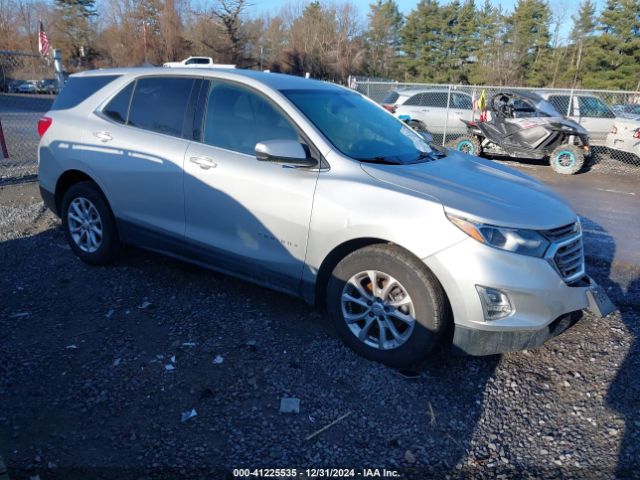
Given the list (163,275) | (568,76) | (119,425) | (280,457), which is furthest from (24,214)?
(568,76)

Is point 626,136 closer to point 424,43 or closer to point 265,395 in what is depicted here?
point 265,395

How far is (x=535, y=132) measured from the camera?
1092 centimetres

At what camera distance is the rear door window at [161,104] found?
3.95 metres

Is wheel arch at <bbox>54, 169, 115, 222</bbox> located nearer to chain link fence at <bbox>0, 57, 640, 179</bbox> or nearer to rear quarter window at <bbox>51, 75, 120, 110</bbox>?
rear quarter window at <bbox>51, 75, 120, 110</bbox>

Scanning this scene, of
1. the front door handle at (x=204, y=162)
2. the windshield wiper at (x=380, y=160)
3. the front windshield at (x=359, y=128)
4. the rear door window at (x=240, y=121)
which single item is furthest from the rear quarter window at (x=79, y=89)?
the windshield wiper at (x=380, y=160)

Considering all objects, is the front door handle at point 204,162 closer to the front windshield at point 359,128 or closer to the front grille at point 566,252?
the front windshield at point 359,128

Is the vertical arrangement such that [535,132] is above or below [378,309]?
above

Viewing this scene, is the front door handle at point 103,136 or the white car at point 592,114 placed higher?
the white car at point 592,114

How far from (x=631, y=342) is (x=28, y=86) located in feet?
93.3

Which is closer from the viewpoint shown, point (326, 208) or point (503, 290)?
point (503, 290)

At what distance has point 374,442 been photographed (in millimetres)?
2568

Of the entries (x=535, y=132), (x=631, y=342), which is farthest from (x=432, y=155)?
(x=535, y=132)

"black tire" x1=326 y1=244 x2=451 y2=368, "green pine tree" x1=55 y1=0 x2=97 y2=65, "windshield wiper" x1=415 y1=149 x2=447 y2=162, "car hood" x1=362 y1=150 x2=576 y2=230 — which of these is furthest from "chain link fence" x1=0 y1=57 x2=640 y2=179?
"green pine tree" x1=55 y1=0 x2=97 y2=65

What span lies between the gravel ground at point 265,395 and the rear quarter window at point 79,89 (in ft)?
5.96
